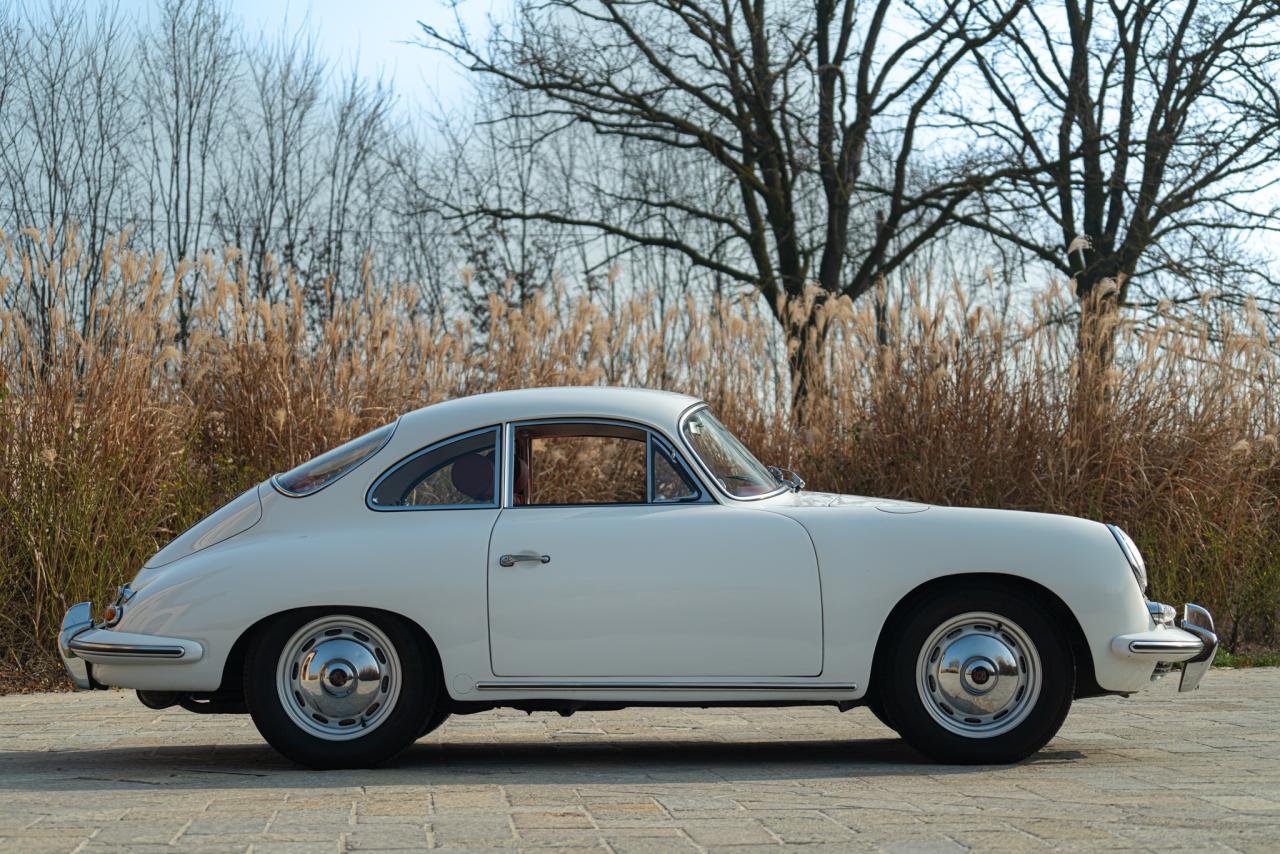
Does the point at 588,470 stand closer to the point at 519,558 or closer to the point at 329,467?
the point at 329,467

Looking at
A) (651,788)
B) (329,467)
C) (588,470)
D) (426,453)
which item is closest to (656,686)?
(651,788)

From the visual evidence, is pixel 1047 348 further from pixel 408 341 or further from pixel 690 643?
pixel 690 643

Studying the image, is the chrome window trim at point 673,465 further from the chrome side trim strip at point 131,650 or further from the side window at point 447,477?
the chrome side trim strip at point 131,650

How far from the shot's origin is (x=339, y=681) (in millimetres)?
5578

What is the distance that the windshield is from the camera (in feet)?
19.1

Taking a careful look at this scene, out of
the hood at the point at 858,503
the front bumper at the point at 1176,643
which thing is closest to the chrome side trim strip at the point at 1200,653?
the front bumper at the point at 1176,643

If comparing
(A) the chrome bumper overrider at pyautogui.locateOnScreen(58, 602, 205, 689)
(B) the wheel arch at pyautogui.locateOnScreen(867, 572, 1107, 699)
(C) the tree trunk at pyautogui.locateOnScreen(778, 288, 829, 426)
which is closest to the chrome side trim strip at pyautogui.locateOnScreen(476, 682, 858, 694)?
(B) the wheel arch at pyautogui.locateOnScreen(867, 572, 1107, 699)

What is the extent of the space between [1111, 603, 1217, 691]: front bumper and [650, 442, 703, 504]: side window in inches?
A: 68.2

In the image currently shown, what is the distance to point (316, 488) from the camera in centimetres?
586

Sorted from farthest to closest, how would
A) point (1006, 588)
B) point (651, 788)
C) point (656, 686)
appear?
point (1006, 588), point (656, 686), point (651, 788)

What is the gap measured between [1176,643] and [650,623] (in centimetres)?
204

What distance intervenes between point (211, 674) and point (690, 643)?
186 cm

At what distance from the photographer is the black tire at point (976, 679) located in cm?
554

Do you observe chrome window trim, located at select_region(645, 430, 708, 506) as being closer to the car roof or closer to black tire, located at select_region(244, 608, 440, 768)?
the car roof
